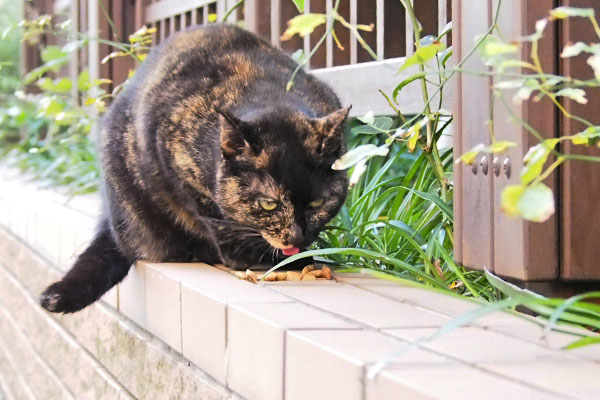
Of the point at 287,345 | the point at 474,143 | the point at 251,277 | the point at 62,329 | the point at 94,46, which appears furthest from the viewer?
the point at 94,46

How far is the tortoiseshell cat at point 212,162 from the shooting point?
2.14m

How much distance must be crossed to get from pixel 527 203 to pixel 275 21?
8.41 feet

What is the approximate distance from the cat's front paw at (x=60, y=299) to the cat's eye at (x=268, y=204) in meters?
0.54

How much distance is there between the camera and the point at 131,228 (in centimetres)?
252

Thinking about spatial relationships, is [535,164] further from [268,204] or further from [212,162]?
[212,162]

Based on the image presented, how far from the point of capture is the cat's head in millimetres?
2125

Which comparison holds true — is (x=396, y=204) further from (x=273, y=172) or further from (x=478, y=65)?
(x=478, y=65)

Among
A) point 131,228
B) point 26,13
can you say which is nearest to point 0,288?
point 131,228

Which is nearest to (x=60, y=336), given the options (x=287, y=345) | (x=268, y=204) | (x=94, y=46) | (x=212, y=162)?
(x=212, y=162)

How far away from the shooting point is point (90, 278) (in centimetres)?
234

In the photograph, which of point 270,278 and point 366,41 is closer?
point 270,278

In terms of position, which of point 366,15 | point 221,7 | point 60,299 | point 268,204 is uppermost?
point 221,7

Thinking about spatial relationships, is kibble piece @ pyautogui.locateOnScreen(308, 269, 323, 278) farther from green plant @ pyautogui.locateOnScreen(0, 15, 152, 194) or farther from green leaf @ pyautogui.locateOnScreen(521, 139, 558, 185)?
green plant @ pyautogui.locateOnScreen(0, 15, 152, 194)

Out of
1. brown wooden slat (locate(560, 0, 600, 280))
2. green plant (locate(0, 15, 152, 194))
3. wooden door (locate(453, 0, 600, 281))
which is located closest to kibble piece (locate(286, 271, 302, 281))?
wooden door (locate(453, 0, 600, 281))
